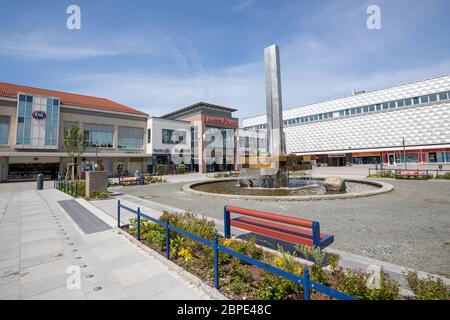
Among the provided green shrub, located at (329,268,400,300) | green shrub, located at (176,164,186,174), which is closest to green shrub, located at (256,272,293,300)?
green shrub, located at (329,268,400,300)

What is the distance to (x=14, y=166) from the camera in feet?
106

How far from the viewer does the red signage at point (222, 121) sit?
49556 mm

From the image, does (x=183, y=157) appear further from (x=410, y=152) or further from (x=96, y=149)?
(x=410, y=152)

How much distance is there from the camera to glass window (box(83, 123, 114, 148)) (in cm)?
3750

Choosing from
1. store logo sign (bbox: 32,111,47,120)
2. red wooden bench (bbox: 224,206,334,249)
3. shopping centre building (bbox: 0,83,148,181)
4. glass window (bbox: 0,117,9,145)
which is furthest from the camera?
store logo sign (bbox: 32,111,47,120)

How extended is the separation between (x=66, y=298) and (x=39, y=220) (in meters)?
7.20

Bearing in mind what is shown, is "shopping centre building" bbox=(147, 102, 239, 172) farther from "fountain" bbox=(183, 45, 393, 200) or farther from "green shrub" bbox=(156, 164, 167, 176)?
"fountain" bbox=(183, 45, 393, 200)

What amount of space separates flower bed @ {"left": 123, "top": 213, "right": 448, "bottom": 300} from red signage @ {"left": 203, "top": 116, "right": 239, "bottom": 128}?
4483cm

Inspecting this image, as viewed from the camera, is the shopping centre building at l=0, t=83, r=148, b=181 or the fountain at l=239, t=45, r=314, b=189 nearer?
the fountain at l=239, t=45, r=314, b=189

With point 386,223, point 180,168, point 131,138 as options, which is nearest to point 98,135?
point 131,138

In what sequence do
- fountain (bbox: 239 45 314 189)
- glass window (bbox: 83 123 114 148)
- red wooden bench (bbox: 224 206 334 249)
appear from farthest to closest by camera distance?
glass window (bbox: 83 123 114 148)
fountain (bbox: 239 45 314 189)
red wooden bench (bbox: 224 206 334 249)

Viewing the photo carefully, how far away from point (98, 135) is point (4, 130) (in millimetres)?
11560

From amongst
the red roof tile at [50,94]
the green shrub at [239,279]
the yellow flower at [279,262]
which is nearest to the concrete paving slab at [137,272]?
the green shrub at [239,279]

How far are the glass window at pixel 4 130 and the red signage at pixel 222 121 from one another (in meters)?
31.5
